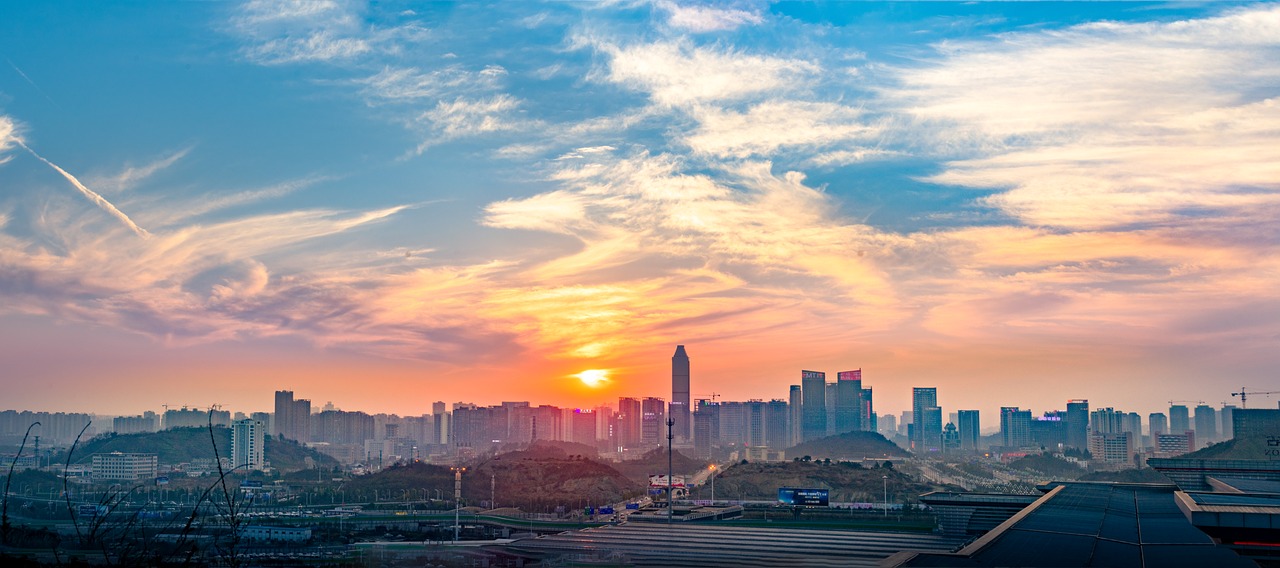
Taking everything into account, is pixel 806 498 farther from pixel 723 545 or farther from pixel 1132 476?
pixel 1132 476

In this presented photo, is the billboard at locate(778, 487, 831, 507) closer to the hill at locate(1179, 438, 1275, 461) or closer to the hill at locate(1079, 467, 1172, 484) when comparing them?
the hill at locate(1079, 467, 1172, 484)

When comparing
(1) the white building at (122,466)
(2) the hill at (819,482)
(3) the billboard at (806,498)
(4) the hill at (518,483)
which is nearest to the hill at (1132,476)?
(2) the hill at (819,482)

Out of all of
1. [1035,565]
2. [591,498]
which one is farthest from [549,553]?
[591,498]

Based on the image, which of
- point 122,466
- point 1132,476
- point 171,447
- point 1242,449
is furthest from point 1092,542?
point 171,447

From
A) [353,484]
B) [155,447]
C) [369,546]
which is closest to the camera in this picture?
[369,546]

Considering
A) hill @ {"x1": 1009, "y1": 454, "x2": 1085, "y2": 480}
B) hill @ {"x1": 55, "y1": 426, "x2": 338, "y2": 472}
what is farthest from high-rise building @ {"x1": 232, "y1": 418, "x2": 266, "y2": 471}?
hill @ {"x1": 1009, "y1": 454, "x2": 1085, "y2": 480}

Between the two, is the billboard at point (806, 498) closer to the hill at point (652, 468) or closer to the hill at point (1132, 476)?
the hill at point (1132, 476)

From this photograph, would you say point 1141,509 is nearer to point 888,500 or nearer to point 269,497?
point 888,500
